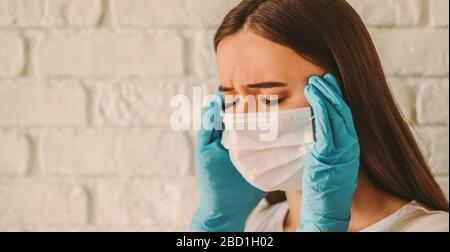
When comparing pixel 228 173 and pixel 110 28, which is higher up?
pixel 110 28

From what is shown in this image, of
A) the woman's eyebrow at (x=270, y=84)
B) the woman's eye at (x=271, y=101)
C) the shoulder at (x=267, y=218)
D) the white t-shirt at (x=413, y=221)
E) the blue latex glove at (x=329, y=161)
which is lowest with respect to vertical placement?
the shoulder at (x=267, y=218)

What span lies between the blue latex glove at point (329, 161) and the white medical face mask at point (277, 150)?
0.03 metres

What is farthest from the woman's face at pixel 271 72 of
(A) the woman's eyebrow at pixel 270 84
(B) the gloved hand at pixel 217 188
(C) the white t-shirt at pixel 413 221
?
(C) the white t-shirt at pixel 413 221

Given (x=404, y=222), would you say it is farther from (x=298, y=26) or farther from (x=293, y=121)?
(x=298, y=26)

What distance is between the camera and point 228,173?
3.22ft

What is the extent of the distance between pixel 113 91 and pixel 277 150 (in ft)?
1.04

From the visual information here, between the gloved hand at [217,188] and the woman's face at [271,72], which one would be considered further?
the gloved hand at [217,188]

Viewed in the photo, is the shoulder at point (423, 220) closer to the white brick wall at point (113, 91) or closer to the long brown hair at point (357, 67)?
the long brown hair at point (357, 67)

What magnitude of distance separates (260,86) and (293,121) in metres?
0.07

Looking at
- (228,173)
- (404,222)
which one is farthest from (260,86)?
(404,222)

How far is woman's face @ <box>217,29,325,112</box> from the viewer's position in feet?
2.72

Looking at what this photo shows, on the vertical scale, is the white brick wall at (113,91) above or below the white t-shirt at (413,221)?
above

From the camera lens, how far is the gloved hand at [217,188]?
3.16 feet

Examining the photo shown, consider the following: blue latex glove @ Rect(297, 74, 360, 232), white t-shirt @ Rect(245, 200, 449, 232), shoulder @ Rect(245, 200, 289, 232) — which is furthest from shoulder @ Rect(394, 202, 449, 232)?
shoulder @ Rect(245, 200, 289, 232)
